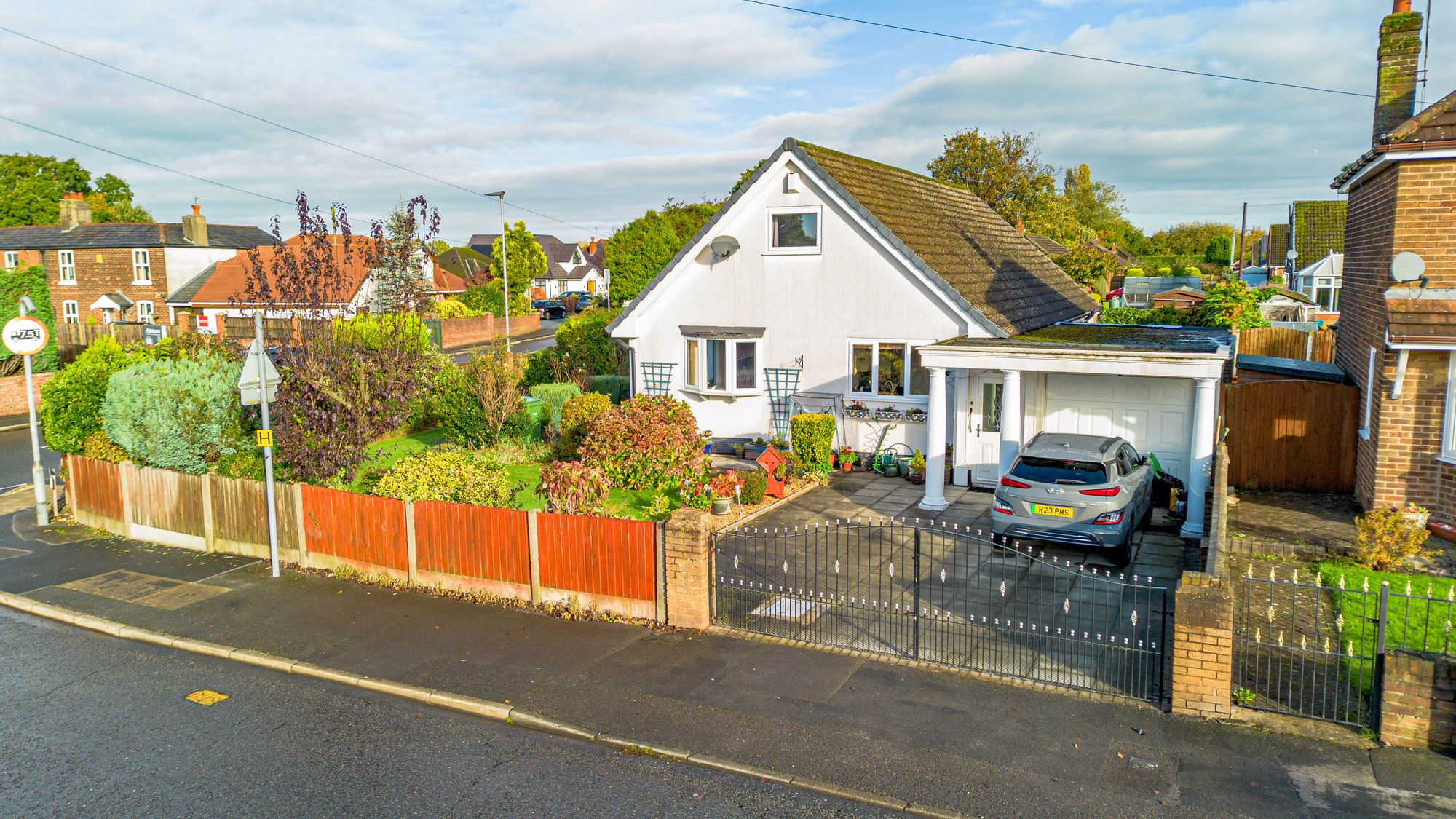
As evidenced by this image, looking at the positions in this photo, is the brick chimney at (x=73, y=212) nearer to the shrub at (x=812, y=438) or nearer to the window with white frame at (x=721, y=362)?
the window with white frame at (x=721, y=362)

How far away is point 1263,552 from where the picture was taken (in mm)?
12734

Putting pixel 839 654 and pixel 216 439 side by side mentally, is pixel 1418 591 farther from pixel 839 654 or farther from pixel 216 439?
pixel 216 439

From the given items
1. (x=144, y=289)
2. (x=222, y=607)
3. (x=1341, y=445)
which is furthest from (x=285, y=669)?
(x=144, y=289)

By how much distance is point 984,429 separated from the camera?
1745cm

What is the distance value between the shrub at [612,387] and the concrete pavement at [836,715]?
12701 millimetres

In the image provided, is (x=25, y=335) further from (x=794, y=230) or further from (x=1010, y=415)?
(x=1010, y=415)

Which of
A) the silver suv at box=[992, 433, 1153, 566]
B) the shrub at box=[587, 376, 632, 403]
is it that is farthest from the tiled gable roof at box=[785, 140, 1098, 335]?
the shrub at box=[587, 376, 632, 403]

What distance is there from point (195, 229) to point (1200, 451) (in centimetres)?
5813

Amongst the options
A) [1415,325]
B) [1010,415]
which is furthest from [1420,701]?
[1010,415]

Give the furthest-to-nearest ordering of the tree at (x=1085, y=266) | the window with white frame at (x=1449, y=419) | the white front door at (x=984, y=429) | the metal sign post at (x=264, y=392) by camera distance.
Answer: the tree at (x=1085, y=266), the white front door at (x=984, y=429), the metal sign post at (x=264, y=392), the window with white frame at (x=1449, y=419)

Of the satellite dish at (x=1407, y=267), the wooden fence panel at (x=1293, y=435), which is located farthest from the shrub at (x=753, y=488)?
the satellite dish at (x=1407, y=267)

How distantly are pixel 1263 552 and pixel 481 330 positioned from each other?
157 feet

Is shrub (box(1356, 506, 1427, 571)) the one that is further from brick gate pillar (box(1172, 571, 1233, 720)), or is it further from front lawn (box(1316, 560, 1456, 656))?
brick gate pillar (box(1172, 571, 1233, 720))

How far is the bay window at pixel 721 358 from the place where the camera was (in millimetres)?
20047
